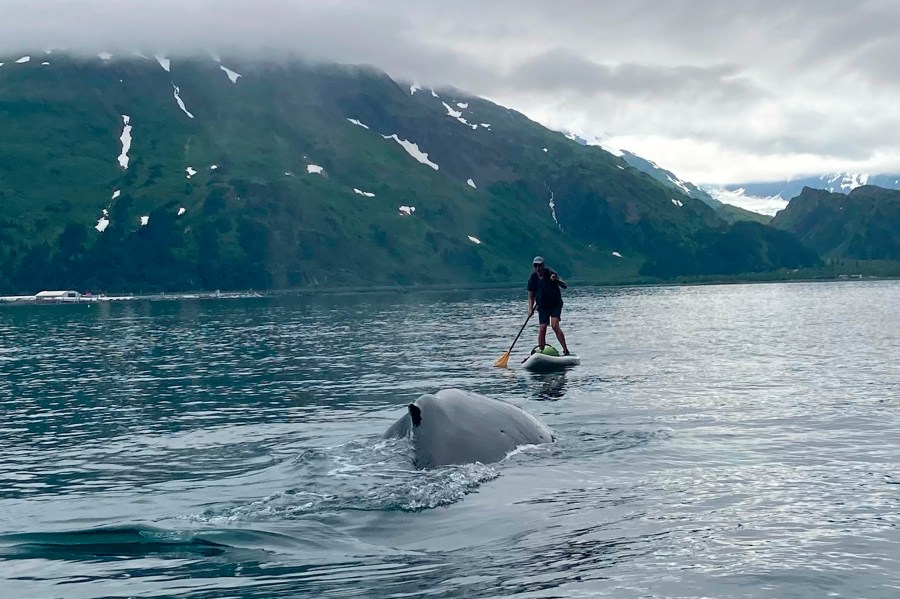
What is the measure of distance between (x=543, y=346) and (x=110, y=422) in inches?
704

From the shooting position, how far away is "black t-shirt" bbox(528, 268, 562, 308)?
38.1 metres

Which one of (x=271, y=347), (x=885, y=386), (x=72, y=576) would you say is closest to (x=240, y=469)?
(x=72, y=576)

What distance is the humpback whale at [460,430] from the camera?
57.2 feet

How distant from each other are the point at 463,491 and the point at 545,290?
2323cm

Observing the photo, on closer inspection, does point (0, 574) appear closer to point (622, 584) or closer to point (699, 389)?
point (622, 584)

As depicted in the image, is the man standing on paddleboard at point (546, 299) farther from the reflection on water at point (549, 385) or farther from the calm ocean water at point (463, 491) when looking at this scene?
the calm ocean water at point (463, 491)

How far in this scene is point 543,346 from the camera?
37.7 meters

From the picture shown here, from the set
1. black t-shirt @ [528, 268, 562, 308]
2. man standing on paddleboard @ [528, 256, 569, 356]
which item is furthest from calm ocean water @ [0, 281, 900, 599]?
black t-shirt @ [528, 268, 562, 308]

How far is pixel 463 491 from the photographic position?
1568cm

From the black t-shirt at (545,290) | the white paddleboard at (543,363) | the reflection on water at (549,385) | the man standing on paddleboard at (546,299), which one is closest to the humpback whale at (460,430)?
the reflection on water at (549,385)

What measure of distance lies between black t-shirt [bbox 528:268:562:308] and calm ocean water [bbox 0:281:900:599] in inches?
150

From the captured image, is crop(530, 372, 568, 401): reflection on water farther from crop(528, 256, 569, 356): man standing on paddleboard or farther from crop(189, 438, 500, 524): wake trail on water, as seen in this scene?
crop(189, 438, 500, 524): wake trail on water

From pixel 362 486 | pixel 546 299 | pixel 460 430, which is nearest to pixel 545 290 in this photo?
pixel 546 299

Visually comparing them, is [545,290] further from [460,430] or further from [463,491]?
[463,491]
